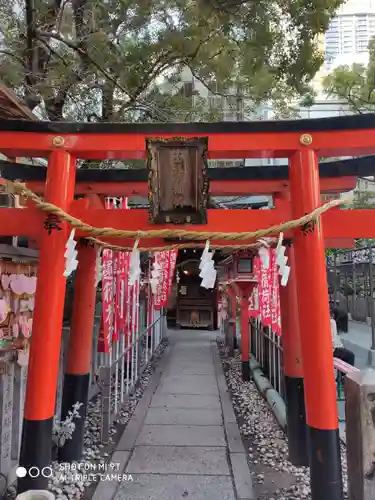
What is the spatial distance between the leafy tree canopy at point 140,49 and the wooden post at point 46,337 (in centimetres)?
322

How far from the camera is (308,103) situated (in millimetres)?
11320

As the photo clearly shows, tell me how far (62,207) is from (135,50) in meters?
5.53

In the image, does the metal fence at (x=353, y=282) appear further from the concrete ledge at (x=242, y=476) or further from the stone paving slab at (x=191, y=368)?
the concrete ledge at (x=242, y=476)

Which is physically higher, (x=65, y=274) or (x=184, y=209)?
(x=184, y=209)

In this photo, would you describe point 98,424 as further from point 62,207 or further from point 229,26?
point 229,26

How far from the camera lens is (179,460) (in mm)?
4891

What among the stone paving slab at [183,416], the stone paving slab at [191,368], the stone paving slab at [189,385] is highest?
the stone paving slab at [191,368]

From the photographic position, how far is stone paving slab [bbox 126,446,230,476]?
181 inches

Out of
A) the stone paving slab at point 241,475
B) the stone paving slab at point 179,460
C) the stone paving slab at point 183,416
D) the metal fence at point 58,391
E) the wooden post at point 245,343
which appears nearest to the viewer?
the metal fence at point 58,391

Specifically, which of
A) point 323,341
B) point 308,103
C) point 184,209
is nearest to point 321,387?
point 323,341

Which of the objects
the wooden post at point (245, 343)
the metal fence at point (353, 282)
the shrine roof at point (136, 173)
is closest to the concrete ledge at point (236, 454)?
the wooden post at point (245, 343)

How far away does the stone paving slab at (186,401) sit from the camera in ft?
24.1

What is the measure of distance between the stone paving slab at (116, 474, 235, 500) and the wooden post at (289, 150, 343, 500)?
3.76 feet

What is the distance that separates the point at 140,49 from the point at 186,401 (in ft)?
23.2
